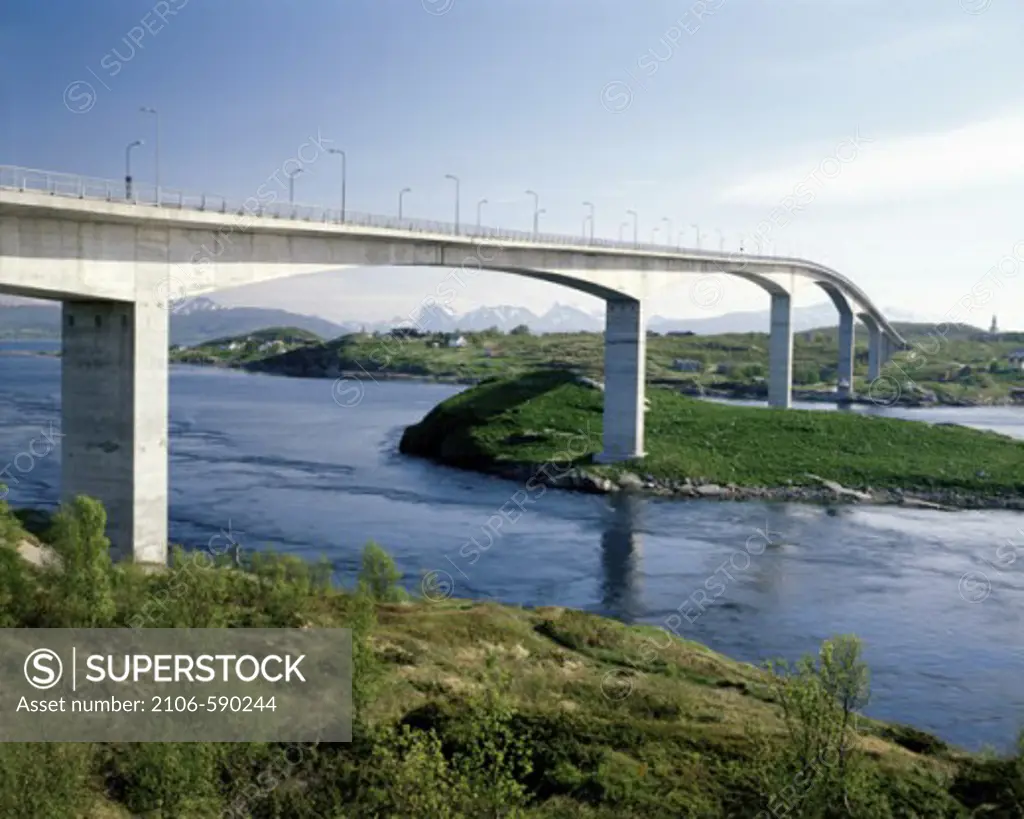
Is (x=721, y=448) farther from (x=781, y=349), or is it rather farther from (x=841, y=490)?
(x=781, y=349)

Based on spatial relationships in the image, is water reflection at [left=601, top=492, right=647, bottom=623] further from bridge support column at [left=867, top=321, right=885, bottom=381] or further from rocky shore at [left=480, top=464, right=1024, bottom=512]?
bridge support column at [left=867, top=321, right=885, bottom=381]

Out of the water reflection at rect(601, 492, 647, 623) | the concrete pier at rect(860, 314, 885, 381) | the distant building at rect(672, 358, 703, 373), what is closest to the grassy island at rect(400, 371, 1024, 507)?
the water reflection at rect(601, 492, 647, 623)

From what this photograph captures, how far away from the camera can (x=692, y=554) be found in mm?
37875

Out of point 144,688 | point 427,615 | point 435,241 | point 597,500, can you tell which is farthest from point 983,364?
point 144,688

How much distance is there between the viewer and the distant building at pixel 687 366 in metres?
133

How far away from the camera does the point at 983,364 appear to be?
145 metres

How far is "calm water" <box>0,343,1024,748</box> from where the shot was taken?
1056 inches

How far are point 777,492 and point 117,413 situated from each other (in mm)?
33414

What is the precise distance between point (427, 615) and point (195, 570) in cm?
579

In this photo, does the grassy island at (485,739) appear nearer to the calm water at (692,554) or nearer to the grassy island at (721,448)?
the calm water at (692,554)

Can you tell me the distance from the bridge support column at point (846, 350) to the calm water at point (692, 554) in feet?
219

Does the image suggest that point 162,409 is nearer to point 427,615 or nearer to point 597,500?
point 427,615

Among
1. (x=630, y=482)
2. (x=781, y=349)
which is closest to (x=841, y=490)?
(x=630, y=482)

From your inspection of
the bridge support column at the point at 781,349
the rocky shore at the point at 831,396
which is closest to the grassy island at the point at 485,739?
the bridge support column at the point at 781,349
